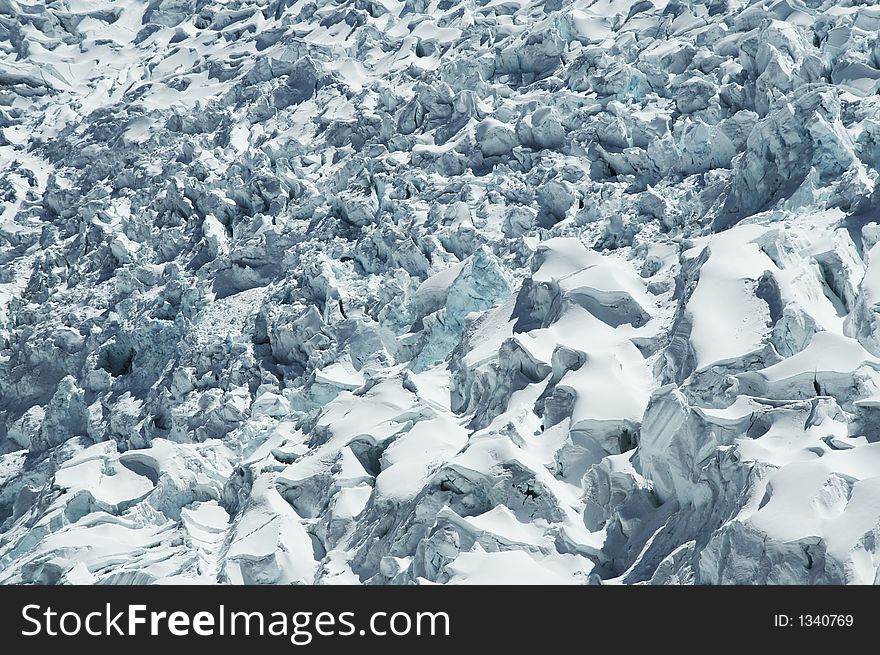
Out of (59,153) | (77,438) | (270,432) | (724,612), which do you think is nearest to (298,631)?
(724,612)

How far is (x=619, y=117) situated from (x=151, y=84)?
17793 mm

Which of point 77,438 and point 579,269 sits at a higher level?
point 579,269

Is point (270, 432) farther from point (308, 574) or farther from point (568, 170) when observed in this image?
point (568, 170)

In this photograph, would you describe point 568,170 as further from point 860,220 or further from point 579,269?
point 860,220

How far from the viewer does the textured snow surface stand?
13750 millimetres

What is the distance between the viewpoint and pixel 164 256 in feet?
89.8

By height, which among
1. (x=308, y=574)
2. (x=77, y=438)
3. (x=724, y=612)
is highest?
(x=724, y=612)

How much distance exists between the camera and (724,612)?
1062 centimetres

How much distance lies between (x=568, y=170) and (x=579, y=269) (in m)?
4.93

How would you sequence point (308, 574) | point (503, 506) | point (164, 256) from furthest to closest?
point (164, 256) < point (308, 574) < point (503, 506)

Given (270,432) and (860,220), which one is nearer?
(860,220)

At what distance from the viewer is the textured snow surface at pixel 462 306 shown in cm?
1375

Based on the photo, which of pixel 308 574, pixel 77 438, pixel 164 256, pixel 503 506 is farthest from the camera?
pixel 164 256

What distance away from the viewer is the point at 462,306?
813 inches
